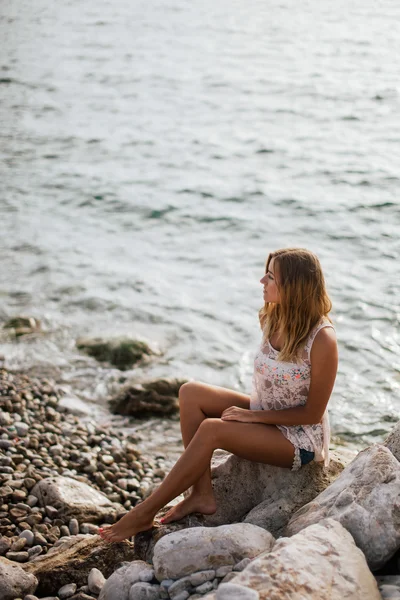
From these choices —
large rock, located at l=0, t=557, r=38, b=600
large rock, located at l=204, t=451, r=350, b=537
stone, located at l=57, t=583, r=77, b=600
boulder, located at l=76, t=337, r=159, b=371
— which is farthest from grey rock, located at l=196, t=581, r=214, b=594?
boulder, located at l=76, t=337, r=159, b=371

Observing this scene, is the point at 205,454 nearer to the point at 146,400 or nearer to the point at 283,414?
the point at 283,414

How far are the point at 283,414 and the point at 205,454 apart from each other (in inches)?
21.0

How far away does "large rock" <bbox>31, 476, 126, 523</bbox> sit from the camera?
613 centimetres

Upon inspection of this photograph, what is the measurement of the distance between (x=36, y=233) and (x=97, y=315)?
11.5 feet

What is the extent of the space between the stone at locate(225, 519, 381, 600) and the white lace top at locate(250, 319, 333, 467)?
93 cm

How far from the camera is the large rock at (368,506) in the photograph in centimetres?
406

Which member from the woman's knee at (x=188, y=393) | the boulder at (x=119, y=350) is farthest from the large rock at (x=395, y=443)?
the boulder at (x=119, y=350)

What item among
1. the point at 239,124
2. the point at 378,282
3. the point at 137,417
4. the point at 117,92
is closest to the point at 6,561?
the point at 137,417

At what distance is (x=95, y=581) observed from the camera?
15.5 ft

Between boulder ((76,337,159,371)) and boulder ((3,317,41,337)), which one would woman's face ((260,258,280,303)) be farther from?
boulder ((3,317,41,337))

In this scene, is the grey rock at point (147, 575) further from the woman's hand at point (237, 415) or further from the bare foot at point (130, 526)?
the woman's hand at point (237, 415)

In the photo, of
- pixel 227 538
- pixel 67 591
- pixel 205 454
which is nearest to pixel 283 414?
pixel 205 454

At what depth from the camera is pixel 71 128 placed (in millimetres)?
19984

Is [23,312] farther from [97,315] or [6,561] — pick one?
[6,561]
